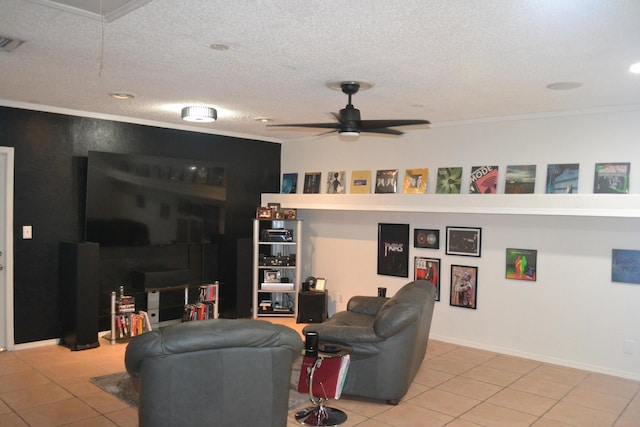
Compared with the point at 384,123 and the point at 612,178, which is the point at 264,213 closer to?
the point at 384,123

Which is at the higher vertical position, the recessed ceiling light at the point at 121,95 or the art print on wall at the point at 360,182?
the recessed ceiling light at the point at 121,95

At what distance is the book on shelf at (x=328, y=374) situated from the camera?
13.2 feet

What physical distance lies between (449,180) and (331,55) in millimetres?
3213

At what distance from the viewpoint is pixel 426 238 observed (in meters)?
6.68

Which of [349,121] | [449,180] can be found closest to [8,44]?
[349,121]

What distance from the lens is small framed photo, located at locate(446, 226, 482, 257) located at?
6.25 metres

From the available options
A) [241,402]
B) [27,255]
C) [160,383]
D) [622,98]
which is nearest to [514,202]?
[622,98]

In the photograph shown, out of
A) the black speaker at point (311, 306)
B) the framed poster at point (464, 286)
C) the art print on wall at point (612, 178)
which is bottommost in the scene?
the black speaker at point (311, 306)

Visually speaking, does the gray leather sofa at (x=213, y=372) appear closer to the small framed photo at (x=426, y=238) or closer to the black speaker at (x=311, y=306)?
the small framed photo at (x=426, y=238)

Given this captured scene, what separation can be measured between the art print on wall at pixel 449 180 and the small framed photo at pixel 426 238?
526 mm

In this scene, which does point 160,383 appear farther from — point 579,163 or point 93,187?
point 579,163

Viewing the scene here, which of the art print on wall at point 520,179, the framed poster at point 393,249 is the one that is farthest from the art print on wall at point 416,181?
the art print on wall at point 520,179

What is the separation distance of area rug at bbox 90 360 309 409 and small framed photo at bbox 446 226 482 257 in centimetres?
248

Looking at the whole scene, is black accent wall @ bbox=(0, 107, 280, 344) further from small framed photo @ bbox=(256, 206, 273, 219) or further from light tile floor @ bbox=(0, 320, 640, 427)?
light tile floor @ bbox=(0, 320, 640, 427)
